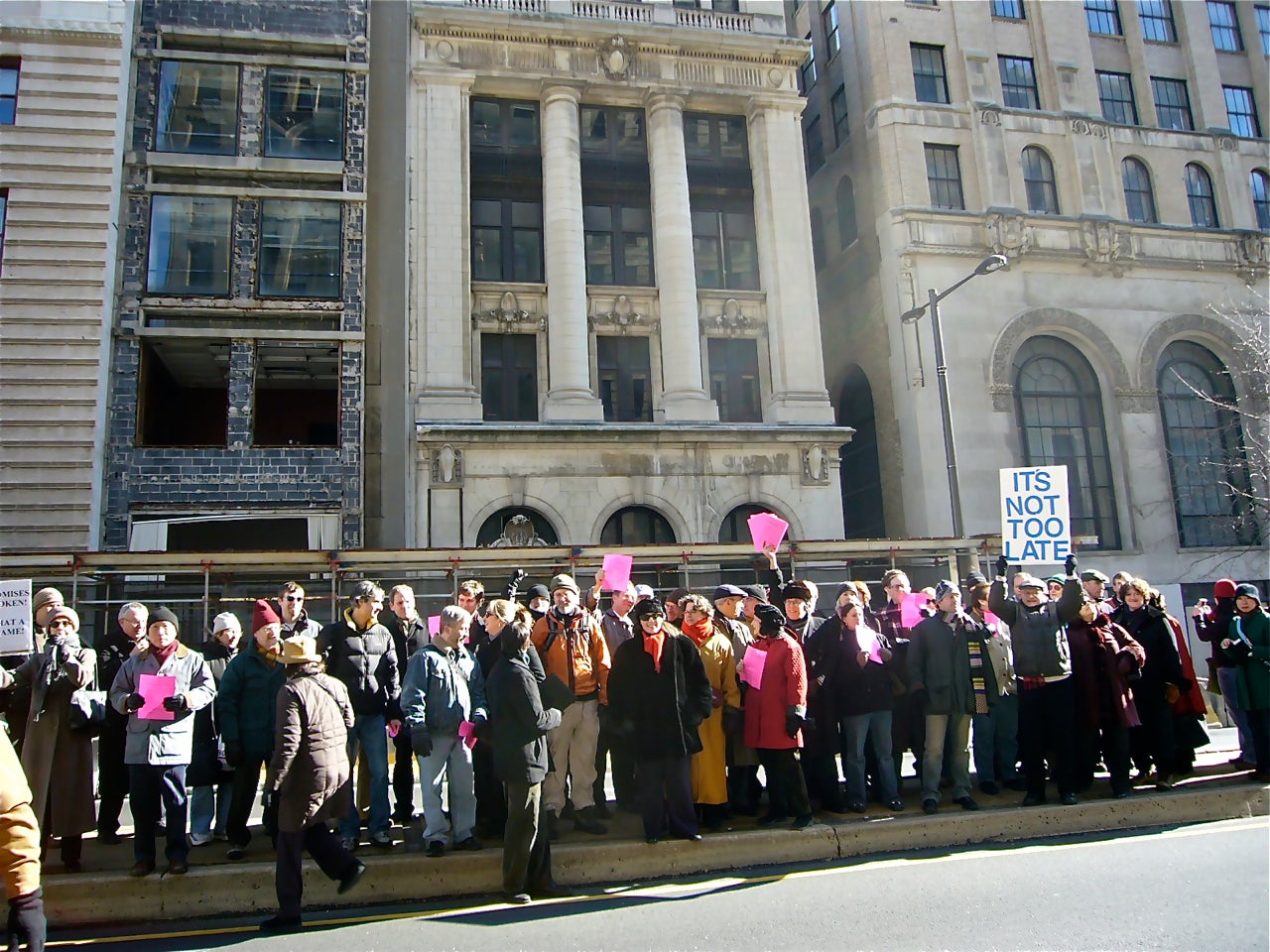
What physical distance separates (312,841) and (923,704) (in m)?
6.11

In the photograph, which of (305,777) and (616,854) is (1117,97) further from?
(305,777)

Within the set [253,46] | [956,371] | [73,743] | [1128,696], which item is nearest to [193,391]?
[253,46]

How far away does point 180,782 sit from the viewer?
7.83 m

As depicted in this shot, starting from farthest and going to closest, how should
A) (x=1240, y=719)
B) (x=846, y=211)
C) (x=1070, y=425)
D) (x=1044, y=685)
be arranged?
(x=846, y=211) → (x=1070, y=425) → (x=1240, y=719) → (x=1044, y=685)

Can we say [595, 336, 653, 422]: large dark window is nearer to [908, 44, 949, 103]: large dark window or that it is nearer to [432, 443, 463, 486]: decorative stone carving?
[432, 443, 463, 486]: decorative stone carving

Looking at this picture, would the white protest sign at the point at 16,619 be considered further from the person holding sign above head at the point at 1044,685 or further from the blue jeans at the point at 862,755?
the person holding sign above head at the point at 1044,685

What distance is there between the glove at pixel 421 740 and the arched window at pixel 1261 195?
3406 centimetres

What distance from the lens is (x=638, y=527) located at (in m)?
24.0

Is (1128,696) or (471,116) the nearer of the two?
(1128,696)

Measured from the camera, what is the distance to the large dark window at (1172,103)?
3133 centimetres

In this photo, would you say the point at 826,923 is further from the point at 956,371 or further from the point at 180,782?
the point at 956,371

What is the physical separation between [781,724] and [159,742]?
17.9 feet

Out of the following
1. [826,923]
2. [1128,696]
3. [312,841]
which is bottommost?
[826,923]

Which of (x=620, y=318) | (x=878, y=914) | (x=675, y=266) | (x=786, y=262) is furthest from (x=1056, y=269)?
(x=878, y=914)
